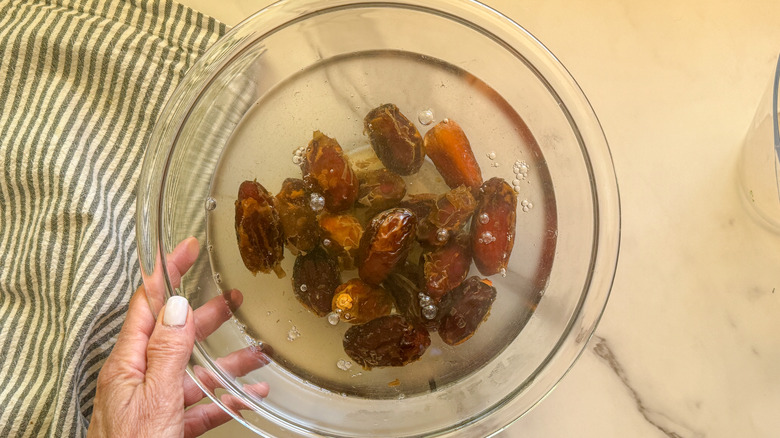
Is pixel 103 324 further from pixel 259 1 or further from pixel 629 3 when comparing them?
pixel 629 3

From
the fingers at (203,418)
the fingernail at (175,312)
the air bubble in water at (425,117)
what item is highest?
the air bubble in water at (425,117)

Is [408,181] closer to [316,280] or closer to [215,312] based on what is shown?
[316,280]

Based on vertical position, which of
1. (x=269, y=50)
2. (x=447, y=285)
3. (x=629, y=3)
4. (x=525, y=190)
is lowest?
→ (x=447, y=285)

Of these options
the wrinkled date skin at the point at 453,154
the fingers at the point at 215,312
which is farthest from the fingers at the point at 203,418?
the wrinkled date skin at the point at 453,154

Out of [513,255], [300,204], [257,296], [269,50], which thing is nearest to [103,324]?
[257,296]

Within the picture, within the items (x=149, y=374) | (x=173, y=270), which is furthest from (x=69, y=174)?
(x=149, y=374)

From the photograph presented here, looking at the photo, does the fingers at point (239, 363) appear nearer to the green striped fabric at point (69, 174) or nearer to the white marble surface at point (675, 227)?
the green striped fabric at point (69, 174)

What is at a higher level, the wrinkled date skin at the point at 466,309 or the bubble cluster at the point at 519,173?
the bubble cluster at the point at 519,173
